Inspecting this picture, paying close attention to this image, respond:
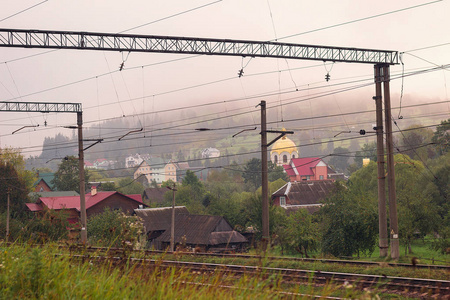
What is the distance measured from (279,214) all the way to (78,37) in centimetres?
3166

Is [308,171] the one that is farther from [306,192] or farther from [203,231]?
[203,231]

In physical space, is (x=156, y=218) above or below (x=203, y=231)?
above

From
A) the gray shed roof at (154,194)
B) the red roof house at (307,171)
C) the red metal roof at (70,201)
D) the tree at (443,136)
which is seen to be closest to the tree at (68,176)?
the gray shed roof at (154,194)

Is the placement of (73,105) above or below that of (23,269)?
above

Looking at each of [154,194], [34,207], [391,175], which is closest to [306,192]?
[34,207]

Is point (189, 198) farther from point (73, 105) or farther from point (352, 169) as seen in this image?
point (352, 169)

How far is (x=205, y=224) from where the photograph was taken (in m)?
49.6

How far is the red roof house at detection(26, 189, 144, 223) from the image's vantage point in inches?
2418

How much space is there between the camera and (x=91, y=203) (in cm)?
6319

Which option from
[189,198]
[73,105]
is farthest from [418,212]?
[189,198]

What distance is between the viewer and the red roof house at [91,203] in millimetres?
61406

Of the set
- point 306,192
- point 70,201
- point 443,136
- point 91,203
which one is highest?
point 443,136

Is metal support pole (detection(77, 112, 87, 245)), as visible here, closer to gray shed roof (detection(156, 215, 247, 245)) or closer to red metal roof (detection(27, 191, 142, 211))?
gray shed roof (detection(156, 215, 247, 245))

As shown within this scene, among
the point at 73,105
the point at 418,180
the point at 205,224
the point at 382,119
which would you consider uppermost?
the point at 73,105
